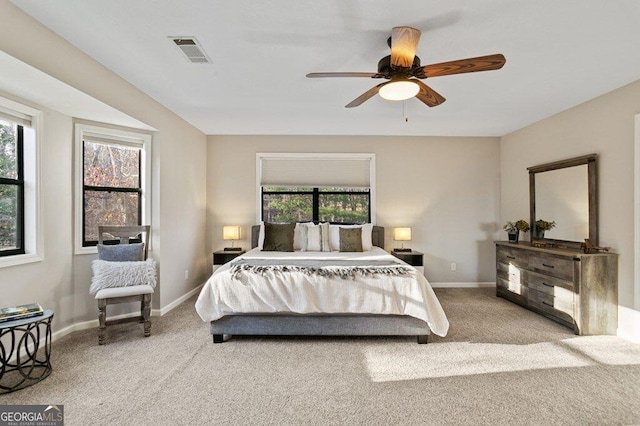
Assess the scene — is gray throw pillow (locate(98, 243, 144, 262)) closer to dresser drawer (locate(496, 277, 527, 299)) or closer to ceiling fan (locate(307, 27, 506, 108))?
ceiling fan (locate(307, 27, 506, 108))

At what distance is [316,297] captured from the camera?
298cm

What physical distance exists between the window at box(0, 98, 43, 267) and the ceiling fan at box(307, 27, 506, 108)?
2.71m

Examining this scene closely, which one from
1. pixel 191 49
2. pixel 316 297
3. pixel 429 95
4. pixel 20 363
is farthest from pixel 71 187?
pixel 429 95

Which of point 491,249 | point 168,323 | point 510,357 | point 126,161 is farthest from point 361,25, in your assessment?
point 491,249

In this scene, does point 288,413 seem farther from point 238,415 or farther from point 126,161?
point 126,161

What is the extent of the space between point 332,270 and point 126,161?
2.95 meters

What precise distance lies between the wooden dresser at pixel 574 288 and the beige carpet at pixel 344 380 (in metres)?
0.18

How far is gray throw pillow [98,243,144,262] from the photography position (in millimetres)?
3318

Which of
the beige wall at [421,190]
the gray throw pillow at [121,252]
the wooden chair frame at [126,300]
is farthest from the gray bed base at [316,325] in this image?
the beige wall at [421,190]

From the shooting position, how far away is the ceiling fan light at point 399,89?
2295 mm

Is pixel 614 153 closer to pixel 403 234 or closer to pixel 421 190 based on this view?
pixel 421 190

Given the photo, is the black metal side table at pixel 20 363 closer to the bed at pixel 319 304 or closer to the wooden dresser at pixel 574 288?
the bed at pixel 319 304

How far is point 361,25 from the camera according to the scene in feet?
7.14

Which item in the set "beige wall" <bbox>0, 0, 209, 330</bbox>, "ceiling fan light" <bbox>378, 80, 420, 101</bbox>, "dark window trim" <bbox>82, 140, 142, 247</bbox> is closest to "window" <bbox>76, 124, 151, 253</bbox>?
"dark window trim" <bbox>82, 140, 142, 247</bbox>
